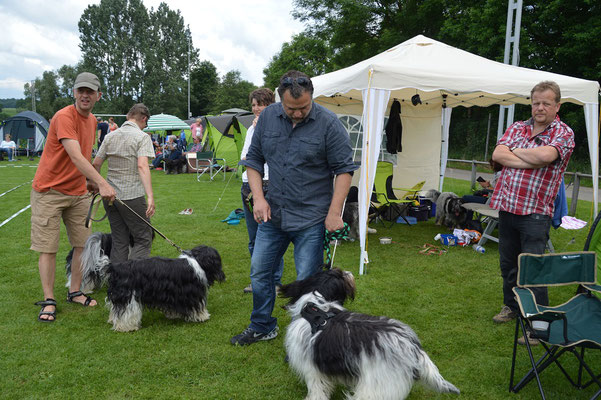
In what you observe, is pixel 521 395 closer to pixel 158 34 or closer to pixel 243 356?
pixel 243 356

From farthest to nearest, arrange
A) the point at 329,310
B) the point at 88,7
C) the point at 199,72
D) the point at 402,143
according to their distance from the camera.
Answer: the point at 199,72, the point at 88,7, the point at 402,143, the point at 329,310

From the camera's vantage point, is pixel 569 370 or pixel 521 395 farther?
pixel 569 370

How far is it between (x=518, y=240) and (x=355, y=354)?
5.80 ft

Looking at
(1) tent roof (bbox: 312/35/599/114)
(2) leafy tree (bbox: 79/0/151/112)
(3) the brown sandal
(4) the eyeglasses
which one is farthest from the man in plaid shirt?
(2) leafy tree (bbox: 79/0/151/112)

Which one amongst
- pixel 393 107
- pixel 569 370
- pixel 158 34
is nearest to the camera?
pixel 569 370

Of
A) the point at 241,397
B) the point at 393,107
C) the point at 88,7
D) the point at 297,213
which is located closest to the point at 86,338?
the point at 241,397

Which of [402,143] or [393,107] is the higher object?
[393,107]

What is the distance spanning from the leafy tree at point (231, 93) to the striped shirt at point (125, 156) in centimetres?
4221

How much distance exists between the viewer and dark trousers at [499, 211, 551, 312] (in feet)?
9.35

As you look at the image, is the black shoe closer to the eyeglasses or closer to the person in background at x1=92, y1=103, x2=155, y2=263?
the person in background at x1=92, y1=103, x2=155, y2=263

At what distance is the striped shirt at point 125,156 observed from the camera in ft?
10.6

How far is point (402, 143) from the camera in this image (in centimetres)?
826

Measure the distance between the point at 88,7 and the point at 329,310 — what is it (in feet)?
166

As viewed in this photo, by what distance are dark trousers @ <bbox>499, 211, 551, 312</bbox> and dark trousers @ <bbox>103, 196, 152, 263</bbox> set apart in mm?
2729
